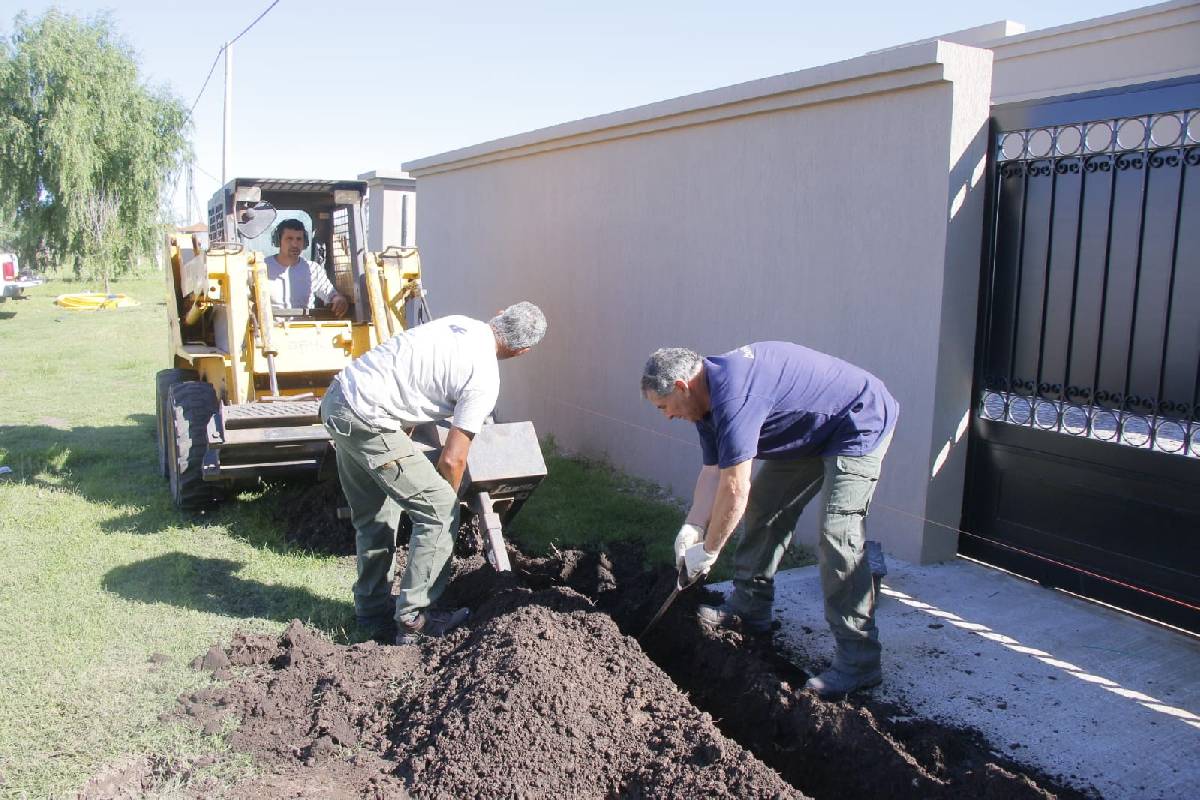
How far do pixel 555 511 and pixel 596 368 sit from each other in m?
1.91

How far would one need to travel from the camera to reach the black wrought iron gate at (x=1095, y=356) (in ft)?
14.6

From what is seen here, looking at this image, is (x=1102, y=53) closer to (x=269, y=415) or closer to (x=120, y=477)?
(x=269, y=415)

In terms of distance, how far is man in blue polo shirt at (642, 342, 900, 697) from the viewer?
149 inches

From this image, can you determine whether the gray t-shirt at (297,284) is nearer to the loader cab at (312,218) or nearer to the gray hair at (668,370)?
the loader cab at (312,218)

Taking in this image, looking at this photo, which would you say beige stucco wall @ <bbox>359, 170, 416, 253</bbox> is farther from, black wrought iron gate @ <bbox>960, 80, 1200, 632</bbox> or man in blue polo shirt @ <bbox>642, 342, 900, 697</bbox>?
man in blue polo shirt @ <bbox>642, 342, 900, 697</bbox>

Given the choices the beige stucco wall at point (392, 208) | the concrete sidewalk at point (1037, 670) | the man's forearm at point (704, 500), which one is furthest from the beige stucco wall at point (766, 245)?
the beige stucco wall at point (392, 208)

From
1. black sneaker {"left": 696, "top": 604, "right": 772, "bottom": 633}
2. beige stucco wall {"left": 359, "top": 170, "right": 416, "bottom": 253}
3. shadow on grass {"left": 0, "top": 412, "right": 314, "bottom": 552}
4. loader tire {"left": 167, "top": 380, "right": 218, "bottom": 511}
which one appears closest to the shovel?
black sneaker {"left": 696, "top": 604, "right": 772, "bottom": 633}

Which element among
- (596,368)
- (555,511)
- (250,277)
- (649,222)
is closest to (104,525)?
(250,277)

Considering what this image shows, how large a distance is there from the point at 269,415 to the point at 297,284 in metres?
1.91

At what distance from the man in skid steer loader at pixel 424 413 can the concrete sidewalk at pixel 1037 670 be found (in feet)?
5.95

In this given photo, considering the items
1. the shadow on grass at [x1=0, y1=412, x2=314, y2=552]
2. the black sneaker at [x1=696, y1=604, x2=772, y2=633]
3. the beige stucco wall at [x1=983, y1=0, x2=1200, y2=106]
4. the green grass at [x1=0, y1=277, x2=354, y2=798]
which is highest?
the beige stucco wall at [x1=983, y1=0, x2=1200, y2=106]

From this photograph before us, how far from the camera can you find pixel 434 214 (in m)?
12.0

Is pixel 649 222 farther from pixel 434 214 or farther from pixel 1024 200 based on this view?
pixel 434 214

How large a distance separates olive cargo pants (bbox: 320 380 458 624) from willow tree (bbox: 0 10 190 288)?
24613 mm
